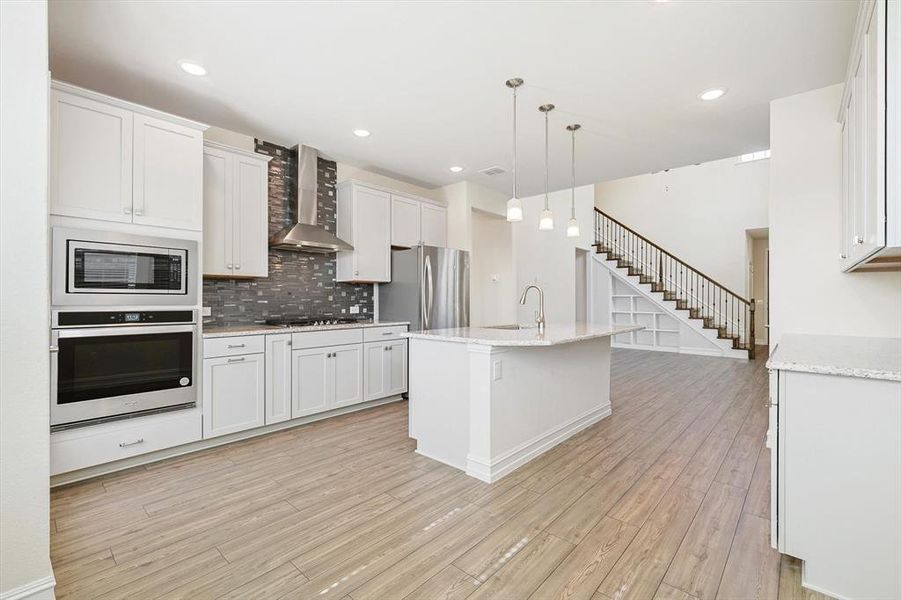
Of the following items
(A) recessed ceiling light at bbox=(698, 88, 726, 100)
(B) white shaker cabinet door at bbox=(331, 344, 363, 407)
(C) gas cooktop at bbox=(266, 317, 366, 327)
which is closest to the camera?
(A) recessed ceiling light at bbox=(698, 88, 726, 100)

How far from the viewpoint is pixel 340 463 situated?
2.97m

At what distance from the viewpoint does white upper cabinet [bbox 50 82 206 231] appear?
262cm

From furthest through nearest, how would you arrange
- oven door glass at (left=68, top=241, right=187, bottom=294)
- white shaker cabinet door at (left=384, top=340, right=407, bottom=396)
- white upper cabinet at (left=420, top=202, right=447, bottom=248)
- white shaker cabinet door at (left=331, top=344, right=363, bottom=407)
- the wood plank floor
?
white upper cabinet at (left=420, top=202, right=447, bottom=248) < white shaker cabinet door at (left=384, top=340, right=407, bottom=396) < white shaker cabinet door at (left=331, top=344, right=363, bottom=407) < oven door glass at (left=68, top=241, right=187, bottom=294) < the wood plank floor

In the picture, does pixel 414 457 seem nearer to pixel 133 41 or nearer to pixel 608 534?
pixel 608 534

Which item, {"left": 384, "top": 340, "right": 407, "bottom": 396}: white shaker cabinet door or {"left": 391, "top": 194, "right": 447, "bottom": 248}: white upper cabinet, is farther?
{"left": 391, "top": 194, "right": 447, "bottom": 248}: white upper cabinet

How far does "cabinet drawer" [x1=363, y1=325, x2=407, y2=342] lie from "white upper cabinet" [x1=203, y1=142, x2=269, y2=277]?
1156 mm

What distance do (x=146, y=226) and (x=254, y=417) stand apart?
1.70m

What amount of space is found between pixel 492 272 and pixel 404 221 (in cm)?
A: 205

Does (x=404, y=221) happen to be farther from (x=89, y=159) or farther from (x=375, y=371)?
(x=89, y=159)

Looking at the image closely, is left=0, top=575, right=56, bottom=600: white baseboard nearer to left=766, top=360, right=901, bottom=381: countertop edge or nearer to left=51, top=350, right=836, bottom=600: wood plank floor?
left=51, top=350, right=836, bottom=600: wood plank floor

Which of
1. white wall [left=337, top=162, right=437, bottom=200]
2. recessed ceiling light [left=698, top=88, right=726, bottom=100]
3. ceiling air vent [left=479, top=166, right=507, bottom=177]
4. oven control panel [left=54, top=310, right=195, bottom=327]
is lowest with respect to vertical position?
oven control panel [left=54, top=310, right=195, bottom=327]

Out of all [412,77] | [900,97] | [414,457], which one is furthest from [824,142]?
[414,457]

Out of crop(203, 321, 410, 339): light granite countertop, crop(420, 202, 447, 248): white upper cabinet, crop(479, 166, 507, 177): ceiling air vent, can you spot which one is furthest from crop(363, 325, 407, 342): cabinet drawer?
crop(479, 166, 507, 177): ceiling air vent

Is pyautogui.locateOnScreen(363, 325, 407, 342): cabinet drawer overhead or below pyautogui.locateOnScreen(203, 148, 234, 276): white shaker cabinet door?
below
